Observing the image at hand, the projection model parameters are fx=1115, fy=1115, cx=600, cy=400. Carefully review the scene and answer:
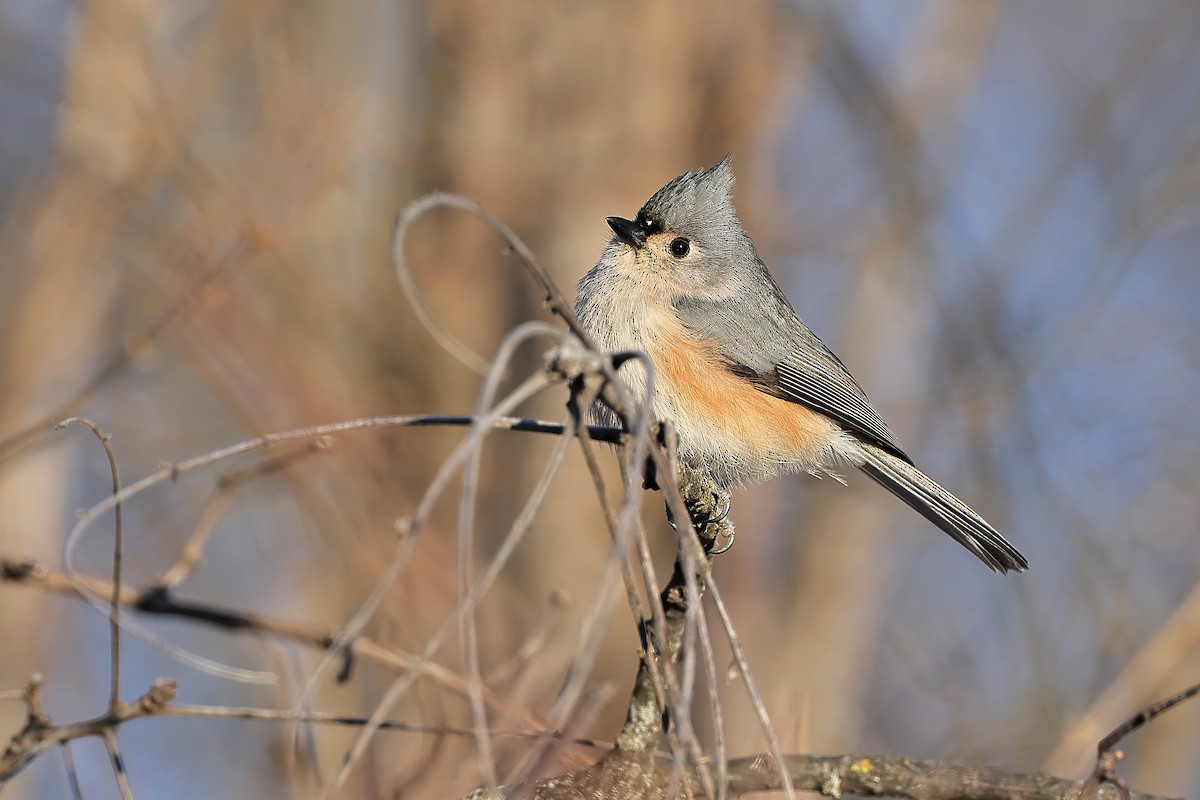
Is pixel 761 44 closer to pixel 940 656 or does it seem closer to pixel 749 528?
pixel 749 528

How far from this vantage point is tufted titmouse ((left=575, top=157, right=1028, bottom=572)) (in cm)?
400

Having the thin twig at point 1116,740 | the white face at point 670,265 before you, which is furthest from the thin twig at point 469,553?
the white face at point 670,265

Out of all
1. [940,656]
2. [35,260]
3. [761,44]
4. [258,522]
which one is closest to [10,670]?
[35,260]

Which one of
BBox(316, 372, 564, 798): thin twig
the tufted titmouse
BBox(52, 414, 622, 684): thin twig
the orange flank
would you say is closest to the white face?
the tufted titmouse

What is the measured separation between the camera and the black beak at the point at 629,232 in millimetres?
4363

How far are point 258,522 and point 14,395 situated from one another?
2.75m

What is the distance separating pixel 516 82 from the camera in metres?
7.00

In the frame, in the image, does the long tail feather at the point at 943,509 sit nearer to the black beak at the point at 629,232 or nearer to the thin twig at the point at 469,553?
the black beak at the point at 629,232

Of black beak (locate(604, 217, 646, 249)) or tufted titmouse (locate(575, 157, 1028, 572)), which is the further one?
black beak (locate(604, 217, 646, 249))

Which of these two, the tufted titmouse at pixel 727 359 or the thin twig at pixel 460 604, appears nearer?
the thin twig at pixel 460 604

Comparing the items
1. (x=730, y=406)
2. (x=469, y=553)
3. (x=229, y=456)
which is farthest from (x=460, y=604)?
(x=730, y=406)

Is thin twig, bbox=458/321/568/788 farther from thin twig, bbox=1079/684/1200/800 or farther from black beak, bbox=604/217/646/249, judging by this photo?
black beak, bbox=604/217/646/249

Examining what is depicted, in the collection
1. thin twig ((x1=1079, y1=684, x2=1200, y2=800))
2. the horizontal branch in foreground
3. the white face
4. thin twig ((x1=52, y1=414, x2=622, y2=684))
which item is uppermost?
the white face

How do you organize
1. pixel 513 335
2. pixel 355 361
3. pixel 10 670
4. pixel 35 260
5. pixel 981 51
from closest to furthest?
1. pixel 513 335
2. pixel 10 670
3. pixel 35 260
4. pixel 355 361
5. pixel 981 51
